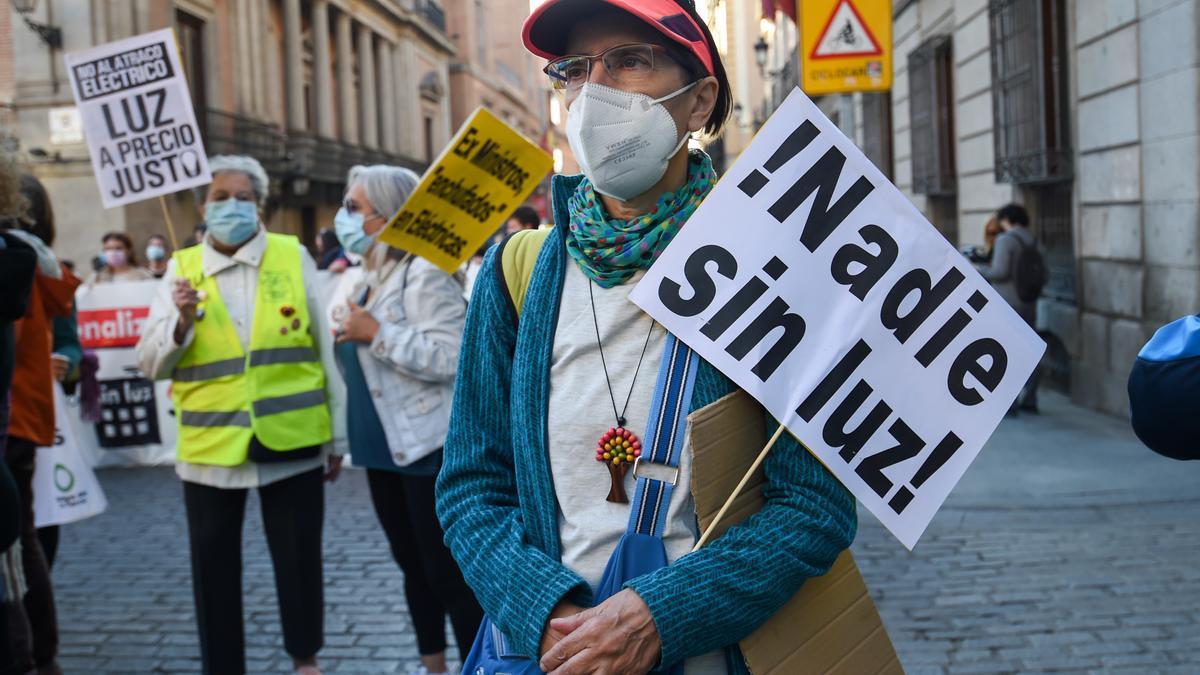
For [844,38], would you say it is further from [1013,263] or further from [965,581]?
[965,581]

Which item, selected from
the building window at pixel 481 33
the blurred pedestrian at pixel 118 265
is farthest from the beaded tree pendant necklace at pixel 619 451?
the building window at pixel 481 33

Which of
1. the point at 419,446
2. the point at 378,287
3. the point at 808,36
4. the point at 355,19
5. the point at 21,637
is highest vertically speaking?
the point at 355,19

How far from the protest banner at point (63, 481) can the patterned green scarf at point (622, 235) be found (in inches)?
151

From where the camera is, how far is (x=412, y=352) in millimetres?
4539

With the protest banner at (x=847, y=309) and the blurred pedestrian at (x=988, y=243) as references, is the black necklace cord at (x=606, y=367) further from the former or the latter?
the blurred pedestrian at (x=988, y=243)

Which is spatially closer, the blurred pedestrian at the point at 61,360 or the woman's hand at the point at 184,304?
the woman's hand at the point at 184,304

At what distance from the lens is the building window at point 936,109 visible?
16.1m

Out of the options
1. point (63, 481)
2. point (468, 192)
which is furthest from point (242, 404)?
point (63, 481)

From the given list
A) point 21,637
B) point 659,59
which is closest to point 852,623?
point 659,59

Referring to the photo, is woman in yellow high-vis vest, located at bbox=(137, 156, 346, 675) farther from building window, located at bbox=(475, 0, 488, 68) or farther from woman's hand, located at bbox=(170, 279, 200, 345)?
building window, located at bbox=(475, 0, 488, 68)

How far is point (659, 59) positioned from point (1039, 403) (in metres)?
10.4

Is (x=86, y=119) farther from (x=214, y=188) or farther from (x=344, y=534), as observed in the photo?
(x=344, y=534)

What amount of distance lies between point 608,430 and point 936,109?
15.3m

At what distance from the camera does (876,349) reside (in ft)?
7.08
